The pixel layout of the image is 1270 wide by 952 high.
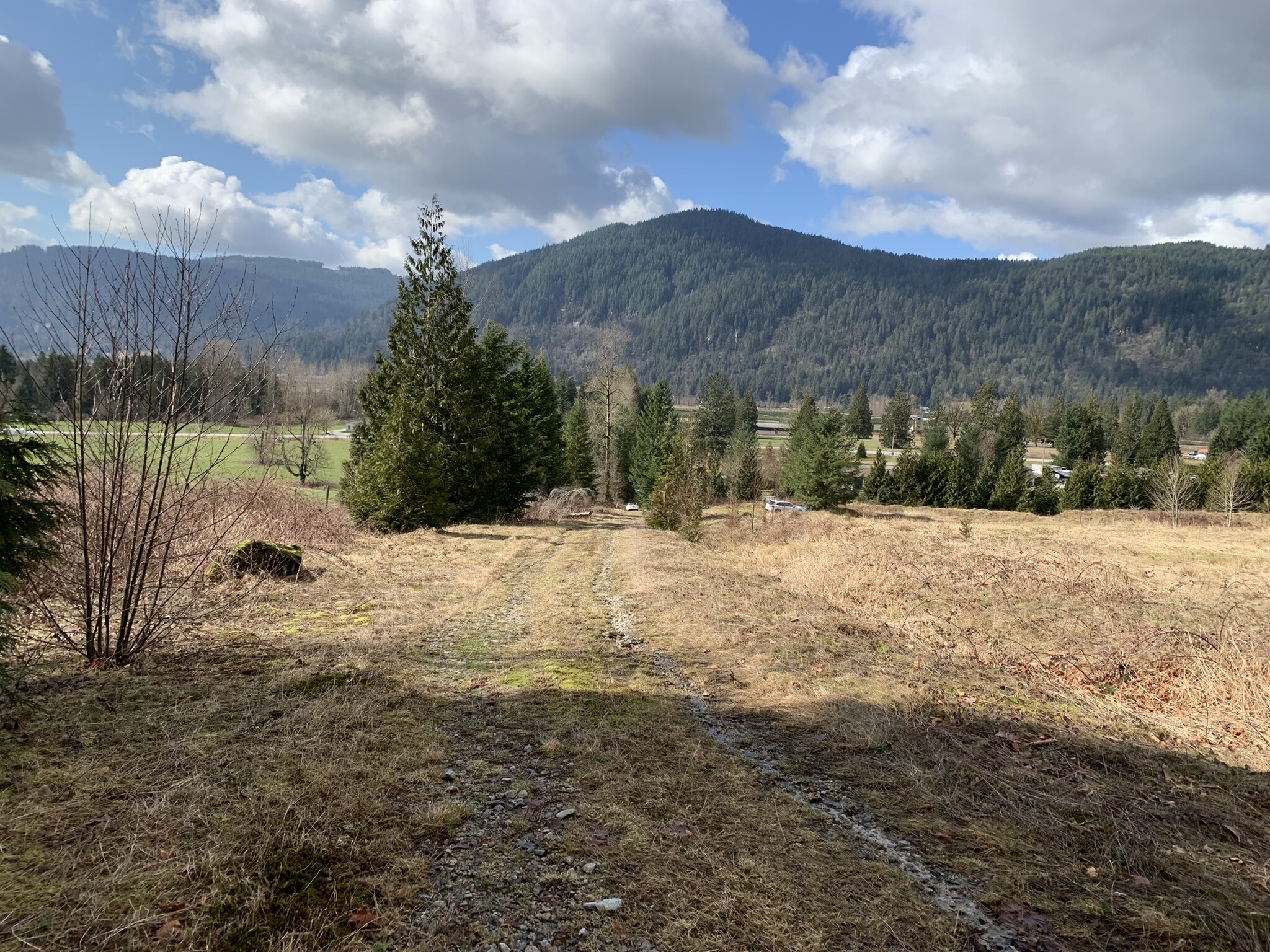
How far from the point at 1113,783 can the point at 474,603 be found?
9637 mm

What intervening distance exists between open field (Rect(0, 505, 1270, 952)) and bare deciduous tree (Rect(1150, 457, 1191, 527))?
4249cm

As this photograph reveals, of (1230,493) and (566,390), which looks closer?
(1230,493)

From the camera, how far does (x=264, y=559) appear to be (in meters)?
11.3

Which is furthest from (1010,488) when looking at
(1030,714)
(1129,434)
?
(1030,714)

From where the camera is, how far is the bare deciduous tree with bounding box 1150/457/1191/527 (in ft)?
142

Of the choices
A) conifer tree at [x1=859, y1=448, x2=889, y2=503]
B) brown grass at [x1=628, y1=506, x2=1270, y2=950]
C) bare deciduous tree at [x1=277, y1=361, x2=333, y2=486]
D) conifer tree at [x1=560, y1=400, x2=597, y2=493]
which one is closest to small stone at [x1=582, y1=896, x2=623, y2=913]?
brown grass at [x1=628, y1=506, x2=1270, y2=950]

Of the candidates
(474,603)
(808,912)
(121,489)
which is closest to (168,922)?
(808,912)

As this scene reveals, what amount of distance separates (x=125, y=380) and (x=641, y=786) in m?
6.58

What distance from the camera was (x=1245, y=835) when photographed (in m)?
4.35

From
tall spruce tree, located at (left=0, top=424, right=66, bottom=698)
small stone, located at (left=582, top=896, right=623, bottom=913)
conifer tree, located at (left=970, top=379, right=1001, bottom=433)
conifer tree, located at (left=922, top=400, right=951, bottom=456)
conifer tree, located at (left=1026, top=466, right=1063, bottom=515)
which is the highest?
conifer tree, located at (left=970, top=379, right=1001, bottom=433)

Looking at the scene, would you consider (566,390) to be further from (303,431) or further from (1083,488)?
(1083,488)

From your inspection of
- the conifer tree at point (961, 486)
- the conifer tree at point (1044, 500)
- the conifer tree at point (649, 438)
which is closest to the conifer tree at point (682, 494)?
the conifer tree at point (649, 438)

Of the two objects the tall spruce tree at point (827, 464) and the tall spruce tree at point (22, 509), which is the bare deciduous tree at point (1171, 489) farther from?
the tall spruce tree at point (22, 509)

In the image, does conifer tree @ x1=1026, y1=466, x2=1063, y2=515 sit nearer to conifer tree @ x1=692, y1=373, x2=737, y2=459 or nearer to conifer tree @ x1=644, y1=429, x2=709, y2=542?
conifer tree @ x1=692, y1=373, x2=737, y2=459
